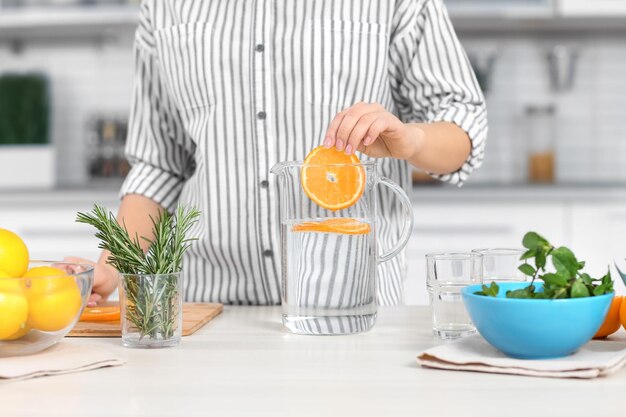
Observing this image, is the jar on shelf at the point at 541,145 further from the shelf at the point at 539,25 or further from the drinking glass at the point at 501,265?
the drinking glass at the point at 501,265

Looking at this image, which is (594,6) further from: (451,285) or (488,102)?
(451,285)

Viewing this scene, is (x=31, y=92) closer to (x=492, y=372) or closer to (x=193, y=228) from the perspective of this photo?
(x=193, y=228)

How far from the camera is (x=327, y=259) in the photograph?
1017mm

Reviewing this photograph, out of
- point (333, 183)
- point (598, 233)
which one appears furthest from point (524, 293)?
point (598, 233)

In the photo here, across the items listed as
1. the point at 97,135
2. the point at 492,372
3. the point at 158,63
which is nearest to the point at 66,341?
the point at 492,372

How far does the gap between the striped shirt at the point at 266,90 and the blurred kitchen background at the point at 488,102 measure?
1.30m

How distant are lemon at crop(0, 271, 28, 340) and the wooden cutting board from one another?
195mm

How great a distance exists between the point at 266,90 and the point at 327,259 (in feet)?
1.89

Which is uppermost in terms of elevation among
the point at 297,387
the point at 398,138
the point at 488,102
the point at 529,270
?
the point at 488,102

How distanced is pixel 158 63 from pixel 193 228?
30 centimetres

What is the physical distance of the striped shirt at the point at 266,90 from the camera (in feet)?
4.94

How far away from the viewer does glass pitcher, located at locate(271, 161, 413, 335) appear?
3.34ft

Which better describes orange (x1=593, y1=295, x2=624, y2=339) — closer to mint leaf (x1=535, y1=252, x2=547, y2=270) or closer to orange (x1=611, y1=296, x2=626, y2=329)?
orange (x1=611, y1=296, x2=626, y2=329)

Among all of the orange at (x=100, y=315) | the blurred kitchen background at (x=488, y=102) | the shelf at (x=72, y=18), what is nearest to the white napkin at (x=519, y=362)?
the orange at (x=100, y=315)
